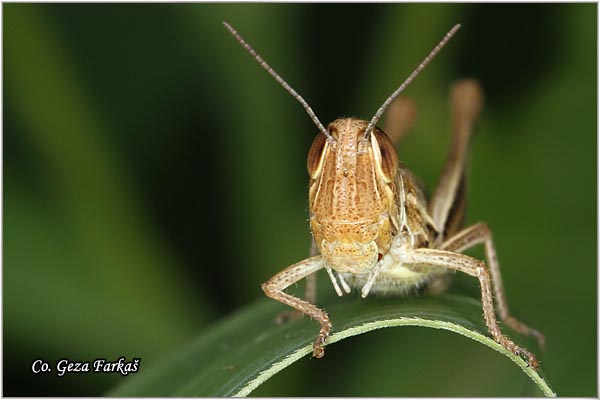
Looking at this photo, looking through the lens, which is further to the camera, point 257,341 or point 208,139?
point 208,139

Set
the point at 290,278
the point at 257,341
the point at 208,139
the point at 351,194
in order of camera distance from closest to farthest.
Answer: the point at 351,194 → the point at 257,341 → the point at 290,278 → the point at 208,139

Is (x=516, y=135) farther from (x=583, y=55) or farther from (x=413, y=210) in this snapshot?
(x=413, y=210)

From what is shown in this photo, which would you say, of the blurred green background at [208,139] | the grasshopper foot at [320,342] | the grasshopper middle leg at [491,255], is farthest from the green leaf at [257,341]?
the blurred green background at [208,139]

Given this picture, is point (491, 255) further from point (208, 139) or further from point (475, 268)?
point (208, 139)

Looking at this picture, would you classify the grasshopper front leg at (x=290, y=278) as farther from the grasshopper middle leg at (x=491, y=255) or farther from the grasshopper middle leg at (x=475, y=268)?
the grasshopper middle leg at (x=491, y=255)

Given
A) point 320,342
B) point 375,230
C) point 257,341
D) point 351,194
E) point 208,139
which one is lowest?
point 320,342

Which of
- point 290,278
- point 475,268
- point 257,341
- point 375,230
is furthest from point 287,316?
point 475,268
